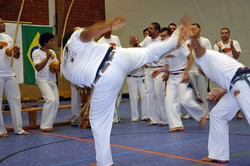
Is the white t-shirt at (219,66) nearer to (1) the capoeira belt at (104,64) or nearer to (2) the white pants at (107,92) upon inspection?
(2) the white pants at (107,92)

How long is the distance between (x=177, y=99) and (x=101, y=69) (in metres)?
3.09

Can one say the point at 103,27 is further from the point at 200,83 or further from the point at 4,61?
the point at 200,83

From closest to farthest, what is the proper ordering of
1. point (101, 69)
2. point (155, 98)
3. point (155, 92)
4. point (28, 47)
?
point (101, 69) < point (155, 92) < point (155, 98) < point (28, 47)

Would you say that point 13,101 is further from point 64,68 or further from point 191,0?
point 191,0

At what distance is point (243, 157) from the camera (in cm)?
415

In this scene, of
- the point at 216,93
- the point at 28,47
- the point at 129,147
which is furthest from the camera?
the point at 28,47

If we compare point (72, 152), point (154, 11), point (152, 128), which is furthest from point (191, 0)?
point (72, 152)

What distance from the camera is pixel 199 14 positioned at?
1163cm

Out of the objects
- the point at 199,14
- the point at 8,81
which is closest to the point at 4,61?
the point at 8,81

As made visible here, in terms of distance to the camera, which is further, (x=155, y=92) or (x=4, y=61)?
(x=155, y=92)

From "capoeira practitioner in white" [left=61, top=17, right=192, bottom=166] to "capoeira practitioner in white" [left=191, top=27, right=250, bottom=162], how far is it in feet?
1.60

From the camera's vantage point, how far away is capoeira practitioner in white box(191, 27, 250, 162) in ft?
11.8

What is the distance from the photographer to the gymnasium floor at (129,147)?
13.8 feet

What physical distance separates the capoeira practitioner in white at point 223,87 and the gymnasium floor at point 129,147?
0.23 metres
